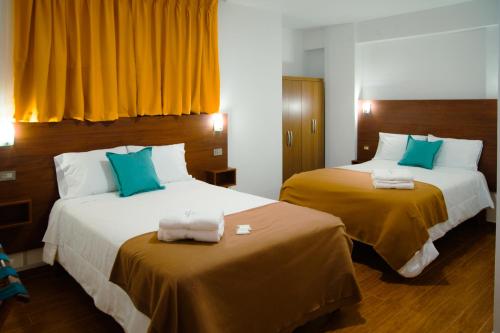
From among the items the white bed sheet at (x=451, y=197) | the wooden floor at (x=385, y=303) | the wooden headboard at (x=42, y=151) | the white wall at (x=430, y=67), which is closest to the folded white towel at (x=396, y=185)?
the white bed sheet at (x=451, y=197)

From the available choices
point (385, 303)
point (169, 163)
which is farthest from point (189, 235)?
point (169, 163)

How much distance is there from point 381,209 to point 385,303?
2.60 ft

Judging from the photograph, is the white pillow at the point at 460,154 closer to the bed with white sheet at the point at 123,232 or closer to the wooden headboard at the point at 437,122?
the wooden headboard at the point at 437,122

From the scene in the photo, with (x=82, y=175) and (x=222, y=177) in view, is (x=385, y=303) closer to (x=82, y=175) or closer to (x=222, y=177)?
(x=222, y=177)

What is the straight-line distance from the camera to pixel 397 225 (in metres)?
3.21

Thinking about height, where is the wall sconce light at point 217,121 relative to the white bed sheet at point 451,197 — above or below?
above

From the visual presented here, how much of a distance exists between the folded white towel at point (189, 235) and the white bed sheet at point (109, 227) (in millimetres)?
218

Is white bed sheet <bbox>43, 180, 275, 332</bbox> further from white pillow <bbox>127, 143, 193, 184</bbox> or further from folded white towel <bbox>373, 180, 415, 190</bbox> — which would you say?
folded white towel <bbox>373, 180, 415, 190</bbox>

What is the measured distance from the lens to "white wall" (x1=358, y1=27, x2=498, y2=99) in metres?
4.66

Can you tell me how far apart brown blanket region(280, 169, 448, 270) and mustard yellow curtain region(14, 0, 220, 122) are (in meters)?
1.46

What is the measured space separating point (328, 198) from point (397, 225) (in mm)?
749

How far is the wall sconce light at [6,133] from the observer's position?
3.08m

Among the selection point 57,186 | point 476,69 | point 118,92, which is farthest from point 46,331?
point 476,69

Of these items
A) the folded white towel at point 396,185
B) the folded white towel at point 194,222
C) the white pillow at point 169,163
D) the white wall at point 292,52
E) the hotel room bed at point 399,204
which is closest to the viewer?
the folded white towel at point 194,222
